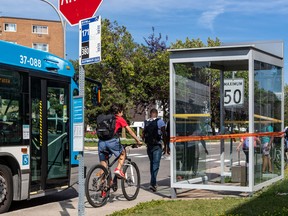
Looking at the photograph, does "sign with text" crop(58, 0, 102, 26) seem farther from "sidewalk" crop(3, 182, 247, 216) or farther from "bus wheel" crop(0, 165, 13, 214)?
"sidewalk" crop(3, 182, 247, 216)

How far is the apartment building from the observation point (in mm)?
74806

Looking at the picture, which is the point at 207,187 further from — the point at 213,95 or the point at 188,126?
the point at 213,95

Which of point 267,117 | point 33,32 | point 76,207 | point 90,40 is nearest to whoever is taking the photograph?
point 90,40

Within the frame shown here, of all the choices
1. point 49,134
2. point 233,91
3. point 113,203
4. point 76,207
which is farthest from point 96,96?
point 233,91

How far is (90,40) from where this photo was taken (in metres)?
5.96

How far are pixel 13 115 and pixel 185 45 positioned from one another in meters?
40.3

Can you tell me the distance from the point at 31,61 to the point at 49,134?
1.45 m

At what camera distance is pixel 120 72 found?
3875 cm

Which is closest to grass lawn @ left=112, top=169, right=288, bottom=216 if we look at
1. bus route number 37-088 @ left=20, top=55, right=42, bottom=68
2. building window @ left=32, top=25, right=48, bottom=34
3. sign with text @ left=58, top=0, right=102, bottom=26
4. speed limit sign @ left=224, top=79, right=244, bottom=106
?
speed limit sign @ left=224, top=79, right=244, bottom=106

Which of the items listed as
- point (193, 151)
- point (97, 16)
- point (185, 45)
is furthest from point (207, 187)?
point (185, 45)

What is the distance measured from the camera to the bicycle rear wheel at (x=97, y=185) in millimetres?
8406

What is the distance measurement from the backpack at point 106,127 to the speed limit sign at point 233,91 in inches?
133

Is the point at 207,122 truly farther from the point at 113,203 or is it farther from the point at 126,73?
the point at 126,73

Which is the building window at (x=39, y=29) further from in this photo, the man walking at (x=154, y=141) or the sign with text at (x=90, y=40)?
the sign with text at (x=90, y=40)
